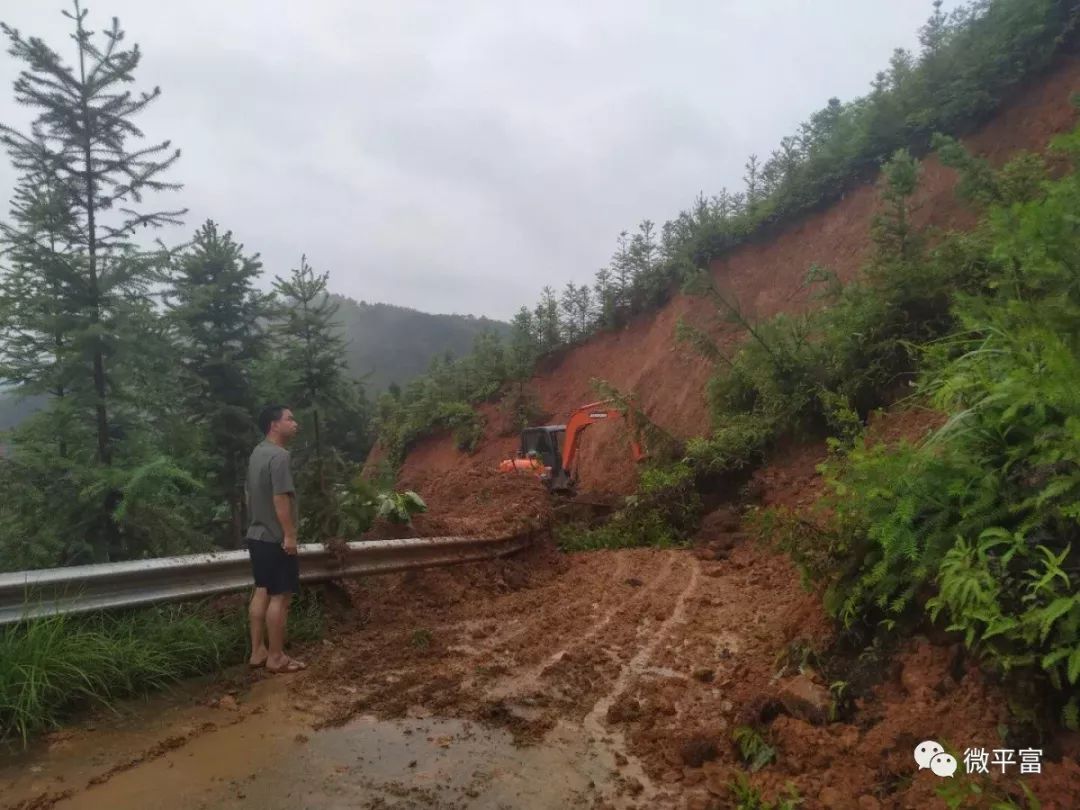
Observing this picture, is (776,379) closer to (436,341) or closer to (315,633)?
(315,633)

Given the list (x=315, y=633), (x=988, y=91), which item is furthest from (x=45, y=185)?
(x=988, y=91)

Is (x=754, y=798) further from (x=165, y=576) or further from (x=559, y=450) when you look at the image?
(x=559, y=450)

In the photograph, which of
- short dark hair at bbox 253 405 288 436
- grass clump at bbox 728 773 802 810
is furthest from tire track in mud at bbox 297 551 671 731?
short dark hair at bbox 253 405 288 436

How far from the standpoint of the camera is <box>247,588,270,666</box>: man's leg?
5.18 metres

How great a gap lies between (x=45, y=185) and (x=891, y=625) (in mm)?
9687

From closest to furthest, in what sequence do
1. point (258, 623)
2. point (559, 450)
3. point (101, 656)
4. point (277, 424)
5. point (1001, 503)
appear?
point (1001, 503), point (101, 656), point (258, 623), point (277, 424), point (559, 450)

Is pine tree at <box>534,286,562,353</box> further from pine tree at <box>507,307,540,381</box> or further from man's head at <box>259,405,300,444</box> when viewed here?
man's head at <box>259,405,300,444</box>

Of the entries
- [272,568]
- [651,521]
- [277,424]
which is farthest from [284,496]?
[651,521]

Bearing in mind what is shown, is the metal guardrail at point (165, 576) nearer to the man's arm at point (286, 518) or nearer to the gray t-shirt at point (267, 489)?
the gray t-shirt at point (267, 489)

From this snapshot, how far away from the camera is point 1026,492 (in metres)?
3.54

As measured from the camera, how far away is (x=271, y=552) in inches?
209

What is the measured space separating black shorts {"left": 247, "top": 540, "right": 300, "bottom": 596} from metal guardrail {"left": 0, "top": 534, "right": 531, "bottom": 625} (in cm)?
29

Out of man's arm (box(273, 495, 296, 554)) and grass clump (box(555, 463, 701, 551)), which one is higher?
man's arm (box(273, 495, 296, 554))

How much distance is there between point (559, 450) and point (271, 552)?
1123 cm
